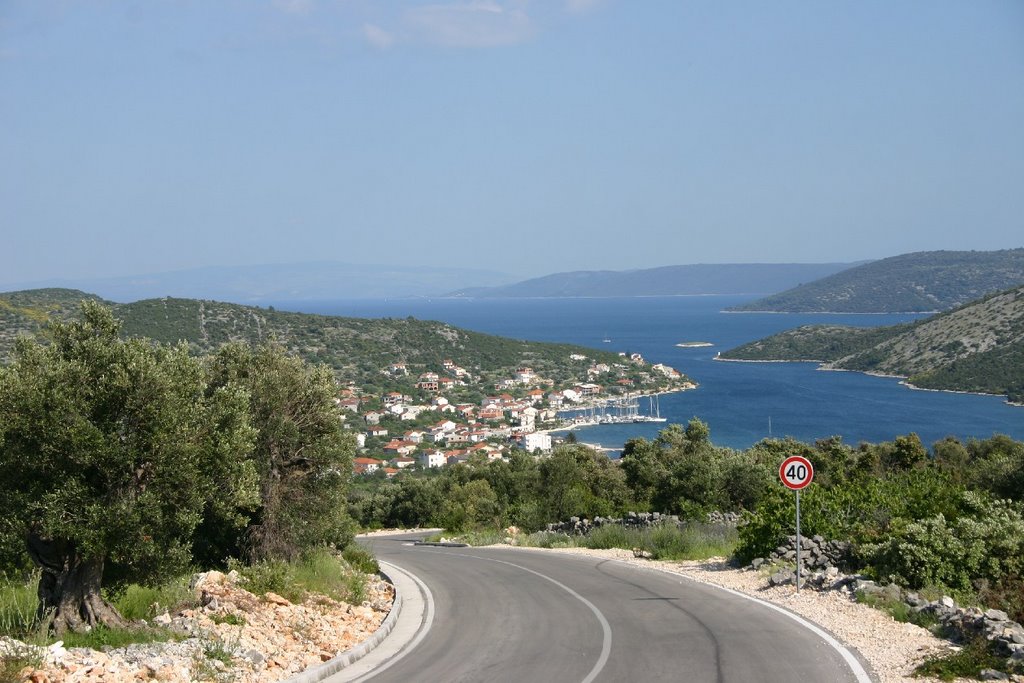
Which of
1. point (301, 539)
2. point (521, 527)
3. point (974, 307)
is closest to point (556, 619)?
point (301, 539)

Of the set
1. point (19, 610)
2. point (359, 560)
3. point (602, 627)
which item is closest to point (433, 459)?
point (359, 560)

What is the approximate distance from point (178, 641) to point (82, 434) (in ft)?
8.02

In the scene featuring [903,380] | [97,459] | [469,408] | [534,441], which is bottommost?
[534,441]

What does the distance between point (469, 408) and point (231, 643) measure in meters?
116

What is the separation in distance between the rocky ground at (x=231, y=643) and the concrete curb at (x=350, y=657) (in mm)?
168

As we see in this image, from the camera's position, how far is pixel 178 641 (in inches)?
383

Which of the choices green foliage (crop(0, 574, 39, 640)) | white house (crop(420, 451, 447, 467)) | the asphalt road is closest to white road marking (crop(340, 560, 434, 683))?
the asphalt road

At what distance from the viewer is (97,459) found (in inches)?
387

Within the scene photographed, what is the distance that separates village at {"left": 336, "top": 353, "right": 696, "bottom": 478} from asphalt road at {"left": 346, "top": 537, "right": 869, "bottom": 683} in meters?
56.6

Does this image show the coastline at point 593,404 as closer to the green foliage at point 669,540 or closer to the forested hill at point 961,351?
the forested hill at point 961,351

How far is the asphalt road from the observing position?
9336 millimetres

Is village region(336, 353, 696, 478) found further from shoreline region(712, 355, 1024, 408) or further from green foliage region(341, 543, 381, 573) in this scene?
green foliage region(341, 543, 381, 573)

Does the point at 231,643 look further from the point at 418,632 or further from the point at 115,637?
the point at 418,632

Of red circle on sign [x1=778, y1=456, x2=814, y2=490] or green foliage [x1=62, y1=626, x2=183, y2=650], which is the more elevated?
red circle on sign [x1=778, y1=456, x2=814, y2=490]
